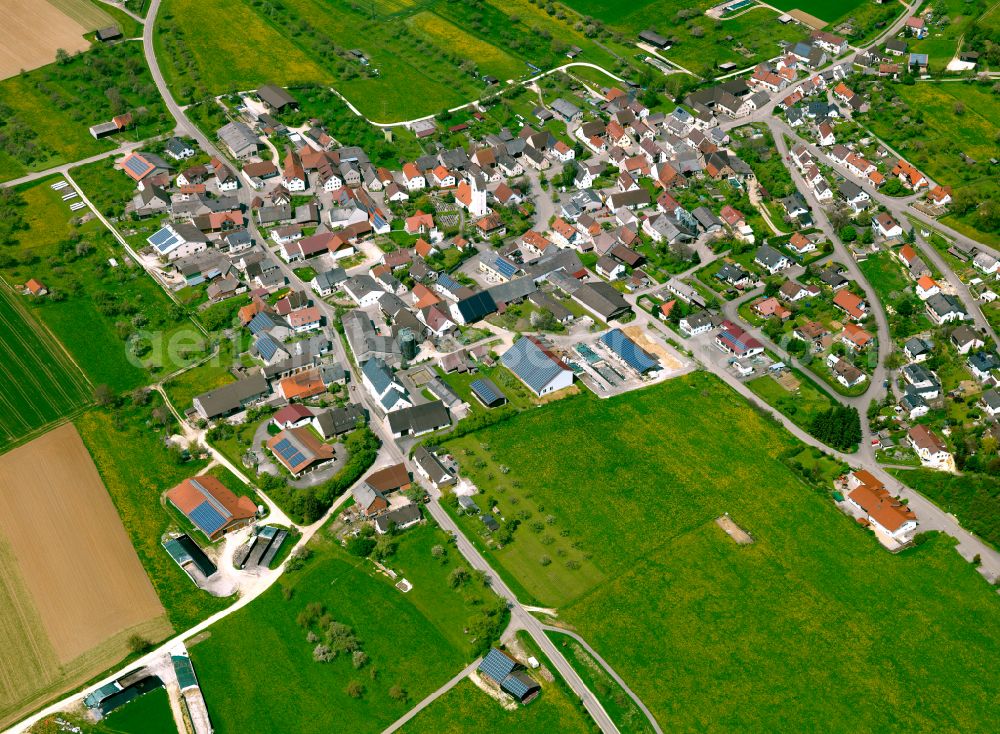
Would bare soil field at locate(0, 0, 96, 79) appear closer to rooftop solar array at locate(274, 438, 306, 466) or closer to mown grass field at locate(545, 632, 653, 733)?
rooftop solar array at locate(274, 438, 306, 466)

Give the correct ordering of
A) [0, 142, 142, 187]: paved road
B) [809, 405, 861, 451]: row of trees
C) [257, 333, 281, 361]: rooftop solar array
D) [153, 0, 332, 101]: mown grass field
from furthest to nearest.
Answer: [153, 0, 332, 101]: mown grass field < [0, 142, 142, 187]: paved road < [257, 333, 281, 361]: rooftop solar array < [809, 405, 861, 451]: row of trees

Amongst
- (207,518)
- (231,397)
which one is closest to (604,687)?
(207,518)

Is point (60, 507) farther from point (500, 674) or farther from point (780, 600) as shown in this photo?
point (780, 600)

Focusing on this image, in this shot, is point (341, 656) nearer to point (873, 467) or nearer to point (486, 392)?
point (486, 392)

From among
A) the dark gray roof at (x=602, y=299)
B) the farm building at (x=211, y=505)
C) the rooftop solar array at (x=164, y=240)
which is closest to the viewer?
the farm building at (x=211, y=505)

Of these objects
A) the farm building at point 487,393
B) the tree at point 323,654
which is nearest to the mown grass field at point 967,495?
the farm building at point 487,393

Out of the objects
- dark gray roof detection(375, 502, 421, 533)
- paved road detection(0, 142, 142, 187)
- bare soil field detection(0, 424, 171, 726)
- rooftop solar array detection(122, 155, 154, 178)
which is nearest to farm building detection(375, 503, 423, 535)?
dark gray roof detection(375, 502, 421, 533)

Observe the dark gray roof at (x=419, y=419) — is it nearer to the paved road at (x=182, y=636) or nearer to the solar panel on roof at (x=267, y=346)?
the paved road at (x=182, y=636)
